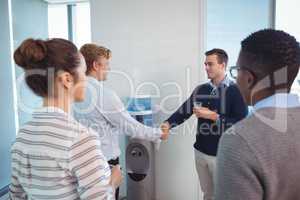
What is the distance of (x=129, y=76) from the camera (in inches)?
118

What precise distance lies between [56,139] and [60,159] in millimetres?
73

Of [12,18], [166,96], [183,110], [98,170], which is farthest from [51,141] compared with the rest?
[12,18]

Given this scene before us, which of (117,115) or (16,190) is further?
(117,115)

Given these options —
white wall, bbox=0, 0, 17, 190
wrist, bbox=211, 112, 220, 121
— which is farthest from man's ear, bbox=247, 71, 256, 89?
white wall, bbox=0, 0, 17, 190

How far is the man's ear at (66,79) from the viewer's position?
3.63 feet

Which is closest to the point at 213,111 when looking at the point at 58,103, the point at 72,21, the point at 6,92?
the point at 58,103

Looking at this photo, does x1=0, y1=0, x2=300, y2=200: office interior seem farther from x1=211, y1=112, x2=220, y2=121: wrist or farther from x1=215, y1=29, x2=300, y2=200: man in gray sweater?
x1=215, y1=29, x2=300, y2=200: man in gray sweater

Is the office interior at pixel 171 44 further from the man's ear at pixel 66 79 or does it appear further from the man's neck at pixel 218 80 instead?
the man's ear at pixel 66 79

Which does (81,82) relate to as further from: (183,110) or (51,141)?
(183,110)

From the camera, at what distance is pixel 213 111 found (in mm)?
2314

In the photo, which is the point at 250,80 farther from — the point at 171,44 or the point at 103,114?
the point at 171,44

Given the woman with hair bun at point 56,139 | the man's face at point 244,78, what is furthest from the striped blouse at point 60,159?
the man's face at point 244,78

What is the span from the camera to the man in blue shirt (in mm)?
2250

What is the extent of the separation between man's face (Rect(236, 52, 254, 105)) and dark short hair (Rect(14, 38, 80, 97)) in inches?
23.6
